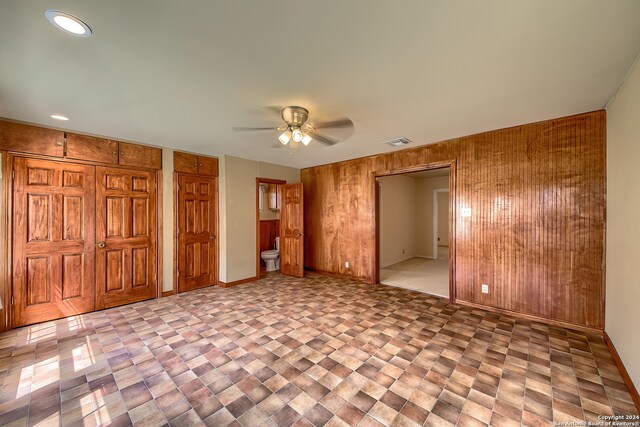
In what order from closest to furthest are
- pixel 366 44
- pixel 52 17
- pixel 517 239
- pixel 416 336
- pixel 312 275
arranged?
pixel 52 17 < pixel 366 44 < pixel 416 336 < pixel 517 239 < pixel 312 275

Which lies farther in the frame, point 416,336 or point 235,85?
point 416,336

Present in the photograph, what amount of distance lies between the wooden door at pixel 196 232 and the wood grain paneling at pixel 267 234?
1422mm

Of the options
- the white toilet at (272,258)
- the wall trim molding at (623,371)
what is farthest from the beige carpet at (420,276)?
the white toilet at (272,258)

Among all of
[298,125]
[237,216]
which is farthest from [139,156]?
[298,125]

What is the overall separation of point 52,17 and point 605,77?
3.87 meters

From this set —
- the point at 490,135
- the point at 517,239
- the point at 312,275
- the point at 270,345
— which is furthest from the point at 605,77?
the point at 312,275

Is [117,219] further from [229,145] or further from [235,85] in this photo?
[235,85]

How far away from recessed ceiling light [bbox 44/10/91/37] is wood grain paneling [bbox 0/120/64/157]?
2.52 metres

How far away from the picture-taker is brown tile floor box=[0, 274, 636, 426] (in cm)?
165

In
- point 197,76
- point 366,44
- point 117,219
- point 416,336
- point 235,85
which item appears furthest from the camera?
point 117,219

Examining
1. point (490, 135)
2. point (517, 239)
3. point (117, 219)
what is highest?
point (490, 135)

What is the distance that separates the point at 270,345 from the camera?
97.7 inches

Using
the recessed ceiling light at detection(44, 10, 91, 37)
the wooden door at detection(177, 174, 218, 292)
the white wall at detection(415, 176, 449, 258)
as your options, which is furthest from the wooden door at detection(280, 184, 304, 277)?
the white wall at detection(415, 176, 449, 258)

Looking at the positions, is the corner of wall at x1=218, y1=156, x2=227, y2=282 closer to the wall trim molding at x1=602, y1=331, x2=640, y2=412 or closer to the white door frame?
the wall trim molding at x1=602, y1=331, x2=640, y2=412
